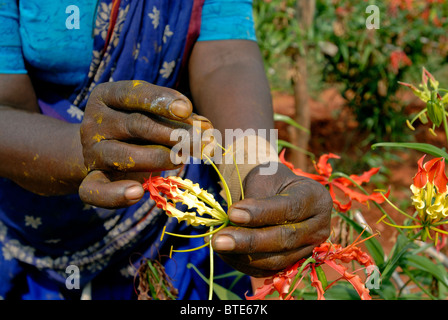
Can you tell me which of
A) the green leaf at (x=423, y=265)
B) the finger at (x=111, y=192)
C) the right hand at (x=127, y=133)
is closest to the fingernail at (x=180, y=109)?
the right hand at (x=127, y=133)

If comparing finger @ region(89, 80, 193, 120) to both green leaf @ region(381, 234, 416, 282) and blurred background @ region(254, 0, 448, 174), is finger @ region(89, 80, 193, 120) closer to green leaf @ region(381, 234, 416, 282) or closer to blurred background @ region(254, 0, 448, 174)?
green leaf @ region(381, 234, 416, 282)

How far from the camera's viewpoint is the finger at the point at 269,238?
54 cm

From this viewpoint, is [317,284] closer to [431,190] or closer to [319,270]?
[319,270]

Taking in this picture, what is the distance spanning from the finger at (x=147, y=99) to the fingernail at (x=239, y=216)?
0.42 feet

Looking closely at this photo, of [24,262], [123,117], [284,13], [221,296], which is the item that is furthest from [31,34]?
[284,13]

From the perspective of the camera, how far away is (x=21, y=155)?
2.20 feet

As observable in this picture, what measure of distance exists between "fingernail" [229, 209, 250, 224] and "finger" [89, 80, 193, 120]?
129 mm

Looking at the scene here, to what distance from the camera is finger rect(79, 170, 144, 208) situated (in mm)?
525

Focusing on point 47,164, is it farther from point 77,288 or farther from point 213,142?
point 77,288

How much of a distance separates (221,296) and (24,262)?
42 cm

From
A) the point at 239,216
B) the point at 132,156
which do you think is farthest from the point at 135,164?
the point at 239,216

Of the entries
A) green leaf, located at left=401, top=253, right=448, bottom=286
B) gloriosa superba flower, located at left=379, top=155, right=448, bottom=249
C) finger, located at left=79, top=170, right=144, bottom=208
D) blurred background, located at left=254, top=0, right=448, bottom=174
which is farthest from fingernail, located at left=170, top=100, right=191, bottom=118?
blurred background, located at left=254, top=0, right=448, bottom=174
